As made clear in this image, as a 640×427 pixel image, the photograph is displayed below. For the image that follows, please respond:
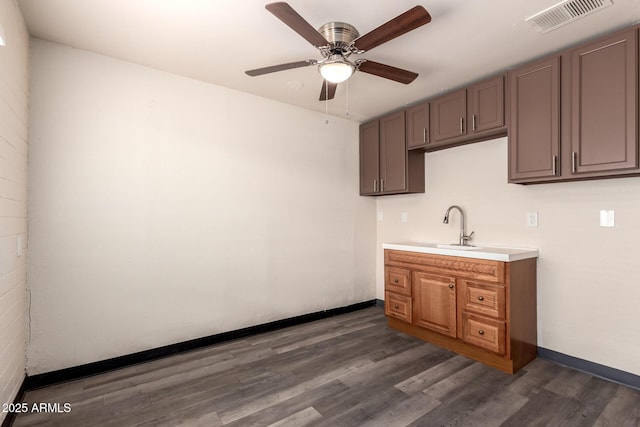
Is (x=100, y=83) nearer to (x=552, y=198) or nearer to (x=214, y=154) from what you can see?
(x=214, y=154)

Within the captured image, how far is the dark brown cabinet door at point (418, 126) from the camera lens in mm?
3420

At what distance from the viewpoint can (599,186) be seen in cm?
249

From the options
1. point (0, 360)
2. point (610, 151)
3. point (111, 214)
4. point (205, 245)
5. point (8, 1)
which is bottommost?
point (0, 360)

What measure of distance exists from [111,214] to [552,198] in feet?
12.3

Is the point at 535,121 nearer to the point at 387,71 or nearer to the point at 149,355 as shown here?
the point at 387,71

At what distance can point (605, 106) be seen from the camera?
2223mm

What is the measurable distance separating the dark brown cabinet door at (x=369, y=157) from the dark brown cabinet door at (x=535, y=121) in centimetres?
160

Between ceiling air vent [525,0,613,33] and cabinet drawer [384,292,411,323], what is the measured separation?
2517mm

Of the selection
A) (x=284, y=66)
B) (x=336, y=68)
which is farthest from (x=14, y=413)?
(x=336, y=68)

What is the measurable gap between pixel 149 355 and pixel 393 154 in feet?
10.7

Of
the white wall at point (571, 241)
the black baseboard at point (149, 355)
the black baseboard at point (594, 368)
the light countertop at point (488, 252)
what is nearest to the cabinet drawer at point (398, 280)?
the light countertop at point (488, 252)

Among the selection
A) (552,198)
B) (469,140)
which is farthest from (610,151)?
(469,140)

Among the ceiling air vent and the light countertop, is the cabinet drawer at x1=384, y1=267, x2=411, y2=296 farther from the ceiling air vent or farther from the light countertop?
the ceiling air vent

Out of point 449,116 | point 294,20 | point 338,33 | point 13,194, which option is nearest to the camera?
point 294,20
